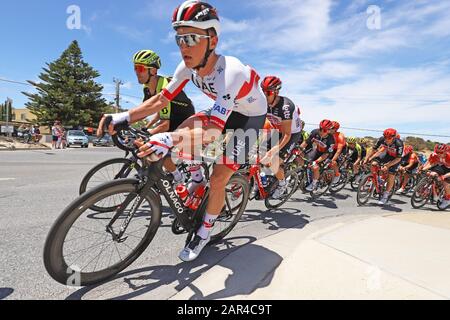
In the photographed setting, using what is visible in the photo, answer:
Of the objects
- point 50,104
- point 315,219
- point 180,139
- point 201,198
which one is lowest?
point 315,219

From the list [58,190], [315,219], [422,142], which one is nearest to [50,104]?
[58,190]

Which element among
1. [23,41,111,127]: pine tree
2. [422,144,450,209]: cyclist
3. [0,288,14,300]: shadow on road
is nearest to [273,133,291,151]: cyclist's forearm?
[0,288,14,300]: shadow on road

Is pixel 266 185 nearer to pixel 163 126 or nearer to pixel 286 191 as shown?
pixel 286 191

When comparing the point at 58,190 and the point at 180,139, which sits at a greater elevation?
the point at 180,139

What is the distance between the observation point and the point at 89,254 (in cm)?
263

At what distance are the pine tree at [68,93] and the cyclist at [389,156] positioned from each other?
142ft

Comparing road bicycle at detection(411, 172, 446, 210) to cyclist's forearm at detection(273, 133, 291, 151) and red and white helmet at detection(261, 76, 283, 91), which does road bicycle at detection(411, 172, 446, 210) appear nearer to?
cyclist's forearm at detection(273, 133, 291, 151)

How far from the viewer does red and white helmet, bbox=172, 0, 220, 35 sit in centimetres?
237

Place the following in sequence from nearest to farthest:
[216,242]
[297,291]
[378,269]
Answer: [297,291] < [378,269] < [216,242]

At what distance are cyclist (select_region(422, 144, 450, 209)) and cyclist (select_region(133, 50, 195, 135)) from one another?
24.6ft

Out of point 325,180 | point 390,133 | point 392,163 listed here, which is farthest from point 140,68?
point 392,163

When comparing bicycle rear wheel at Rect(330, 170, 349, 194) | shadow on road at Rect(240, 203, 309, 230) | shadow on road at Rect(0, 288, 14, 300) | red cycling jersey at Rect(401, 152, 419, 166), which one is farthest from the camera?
red cycling jersey at Rect(401, 152, 419, 166)

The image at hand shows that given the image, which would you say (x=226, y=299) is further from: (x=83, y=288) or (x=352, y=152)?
(x=352, y=152)
